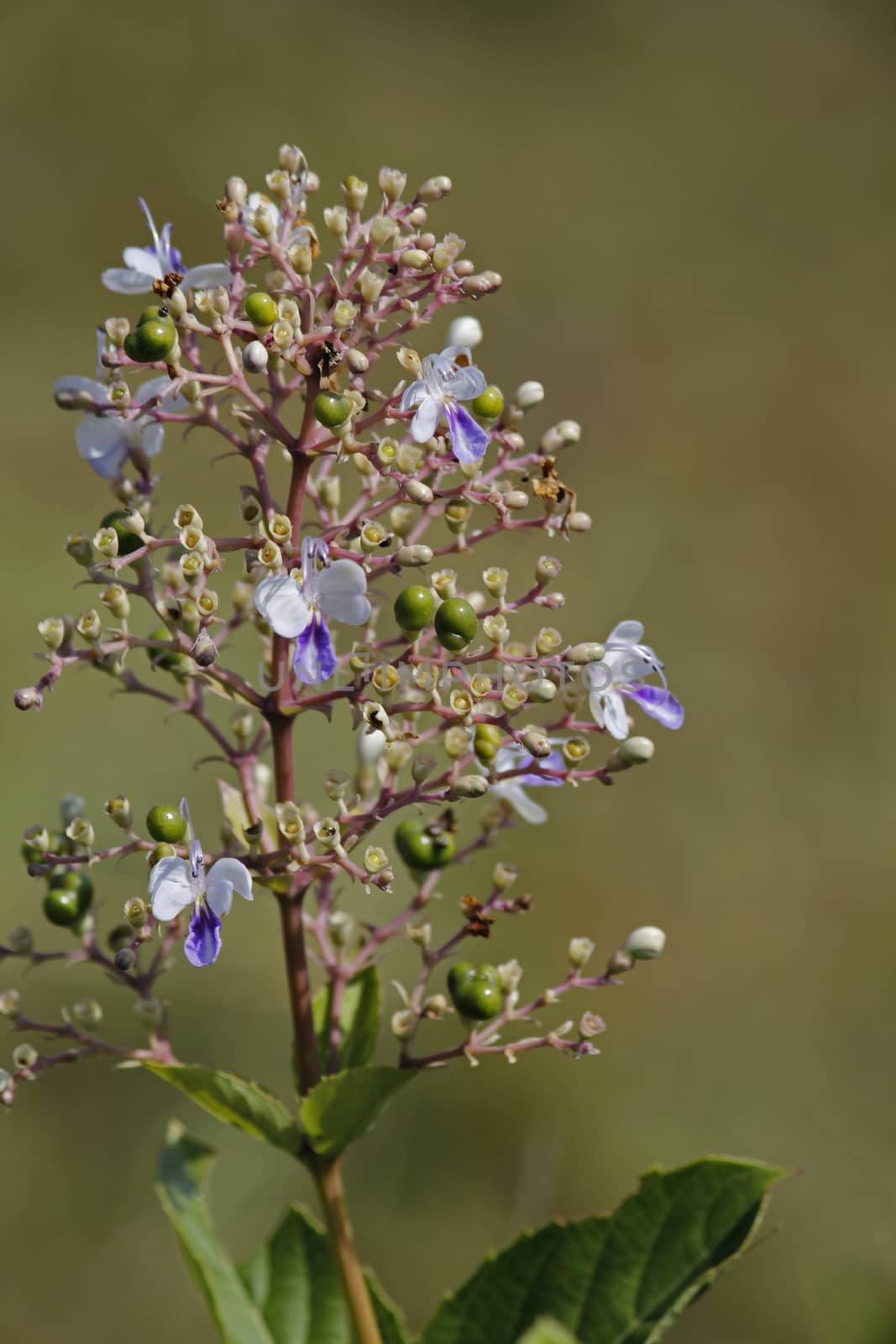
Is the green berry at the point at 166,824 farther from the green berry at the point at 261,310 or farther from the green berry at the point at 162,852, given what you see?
the green berry at the point at 261,310

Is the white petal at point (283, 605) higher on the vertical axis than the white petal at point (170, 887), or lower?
higher

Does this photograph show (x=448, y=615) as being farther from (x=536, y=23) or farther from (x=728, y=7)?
(x=728, y=7)

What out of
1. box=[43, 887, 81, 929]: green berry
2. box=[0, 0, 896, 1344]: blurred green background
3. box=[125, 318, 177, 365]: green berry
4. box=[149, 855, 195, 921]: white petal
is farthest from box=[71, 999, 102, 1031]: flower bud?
box=[0, 0, 896, 1344]: blurred green background

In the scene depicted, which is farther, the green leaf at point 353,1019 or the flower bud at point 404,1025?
the green leaf at point 353,1019

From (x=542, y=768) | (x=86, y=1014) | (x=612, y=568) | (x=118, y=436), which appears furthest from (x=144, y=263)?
(x=612, y=568)

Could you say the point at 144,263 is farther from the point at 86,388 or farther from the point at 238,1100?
the point at 238,1100

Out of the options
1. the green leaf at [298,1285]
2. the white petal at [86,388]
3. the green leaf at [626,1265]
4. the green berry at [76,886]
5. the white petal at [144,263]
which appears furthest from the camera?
the green leaf at [298,1285]

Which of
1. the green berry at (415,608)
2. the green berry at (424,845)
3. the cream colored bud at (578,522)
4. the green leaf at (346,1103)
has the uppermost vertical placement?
the cream colored bud at (578,522)

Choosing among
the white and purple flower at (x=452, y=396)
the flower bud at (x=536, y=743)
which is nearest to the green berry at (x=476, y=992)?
the flower bud at (x=536, y=743)
